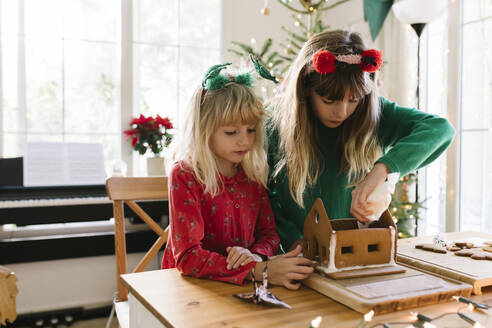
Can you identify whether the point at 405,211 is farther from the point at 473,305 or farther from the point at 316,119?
the point at 473,305

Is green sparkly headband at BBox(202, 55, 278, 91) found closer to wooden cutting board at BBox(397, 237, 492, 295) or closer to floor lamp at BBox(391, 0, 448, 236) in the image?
wooden cutting board at BBox(397, 237, 492, 295)

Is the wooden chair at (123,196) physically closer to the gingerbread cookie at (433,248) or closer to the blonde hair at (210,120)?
Answer: the blonde hair at (210,120)

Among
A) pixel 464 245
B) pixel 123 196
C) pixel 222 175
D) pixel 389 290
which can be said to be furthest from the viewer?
pixel 123 196

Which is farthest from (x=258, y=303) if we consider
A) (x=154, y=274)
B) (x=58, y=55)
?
(x=58, y=55)

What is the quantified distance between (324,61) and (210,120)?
36 cm

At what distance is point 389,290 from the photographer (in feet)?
2.80

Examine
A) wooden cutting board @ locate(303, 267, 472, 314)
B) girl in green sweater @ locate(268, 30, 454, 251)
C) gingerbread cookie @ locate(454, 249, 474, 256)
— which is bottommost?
wooden cutting board @ locate(303, 267, 472, 314)

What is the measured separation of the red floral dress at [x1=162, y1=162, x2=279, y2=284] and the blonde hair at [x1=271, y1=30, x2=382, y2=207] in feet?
0.41

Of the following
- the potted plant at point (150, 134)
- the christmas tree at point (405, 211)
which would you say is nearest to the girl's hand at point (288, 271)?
the christmas tree at point (405, 211)

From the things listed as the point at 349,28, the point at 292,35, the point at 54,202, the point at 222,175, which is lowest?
the point at 54,202

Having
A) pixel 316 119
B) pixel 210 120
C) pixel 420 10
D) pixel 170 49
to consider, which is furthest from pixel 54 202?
pixel 420 10

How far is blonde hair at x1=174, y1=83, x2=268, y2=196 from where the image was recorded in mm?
1248

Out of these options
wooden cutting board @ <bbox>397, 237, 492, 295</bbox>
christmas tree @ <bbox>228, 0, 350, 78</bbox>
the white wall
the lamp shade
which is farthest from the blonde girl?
the white wall

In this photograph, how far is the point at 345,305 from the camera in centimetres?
84
